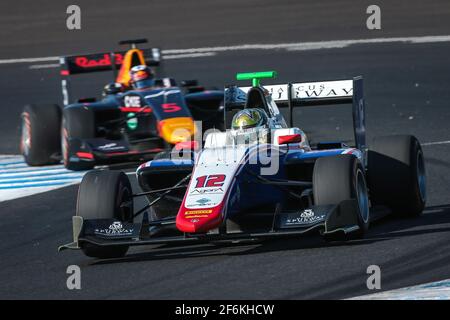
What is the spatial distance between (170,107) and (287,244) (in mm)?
6163

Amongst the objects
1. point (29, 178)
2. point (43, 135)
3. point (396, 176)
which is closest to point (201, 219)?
point (396, 176)

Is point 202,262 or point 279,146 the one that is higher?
point 279,146

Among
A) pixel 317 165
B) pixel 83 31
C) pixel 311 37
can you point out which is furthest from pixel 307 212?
pixel 83 31

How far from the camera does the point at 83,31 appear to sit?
29797 millimetres

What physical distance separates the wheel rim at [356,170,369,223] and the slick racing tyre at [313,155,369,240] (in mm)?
109

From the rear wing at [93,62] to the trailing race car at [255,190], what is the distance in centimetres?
637

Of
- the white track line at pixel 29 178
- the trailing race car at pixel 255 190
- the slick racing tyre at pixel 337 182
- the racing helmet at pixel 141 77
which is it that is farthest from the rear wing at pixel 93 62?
the slick racing tyre at pixel 337 182

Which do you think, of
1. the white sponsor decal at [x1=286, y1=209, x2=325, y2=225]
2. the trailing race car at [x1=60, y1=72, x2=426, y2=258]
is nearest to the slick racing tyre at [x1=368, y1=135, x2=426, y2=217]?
the trailing race car at [x1=60, y1=72, x2=426, y2=258]

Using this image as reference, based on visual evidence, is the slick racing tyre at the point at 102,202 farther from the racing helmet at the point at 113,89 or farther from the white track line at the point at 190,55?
the white track line at the point at 190,55

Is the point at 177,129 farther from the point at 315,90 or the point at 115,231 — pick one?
the point at 115,231

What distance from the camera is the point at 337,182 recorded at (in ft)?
32.3
